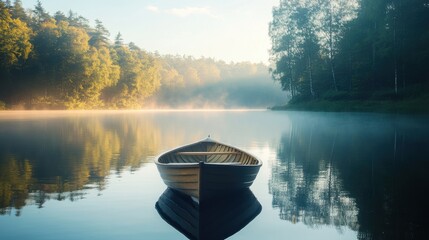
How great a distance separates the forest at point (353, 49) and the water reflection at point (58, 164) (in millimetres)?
32242

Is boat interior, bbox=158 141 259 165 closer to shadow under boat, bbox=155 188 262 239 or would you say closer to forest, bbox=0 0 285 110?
shadow under boat, bbox=155 188 262 239

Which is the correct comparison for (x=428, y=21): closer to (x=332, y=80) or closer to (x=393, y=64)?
(x=393, y=64)

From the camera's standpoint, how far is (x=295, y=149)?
22.2 meters

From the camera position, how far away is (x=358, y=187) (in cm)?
1227

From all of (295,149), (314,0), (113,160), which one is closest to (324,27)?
(314,0)

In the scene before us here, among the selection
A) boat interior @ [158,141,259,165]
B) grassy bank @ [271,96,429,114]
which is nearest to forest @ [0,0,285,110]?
grassy bank @ [271,96,429,114]

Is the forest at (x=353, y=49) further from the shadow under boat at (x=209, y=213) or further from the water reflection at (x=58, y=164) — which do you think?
the shadow under boat at (x=209, y=213)

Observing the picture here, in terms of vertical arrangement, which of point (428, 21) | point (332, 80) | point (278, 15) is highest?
point (278, 15)

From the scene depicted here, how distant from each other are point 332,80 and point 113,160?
157ft

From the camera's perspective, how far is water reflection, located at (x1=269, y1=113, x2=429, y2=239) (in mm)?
8773

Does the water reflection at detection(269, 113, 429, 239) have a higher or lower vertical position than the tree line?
lower

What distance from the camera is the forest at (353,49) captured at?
45.3 m

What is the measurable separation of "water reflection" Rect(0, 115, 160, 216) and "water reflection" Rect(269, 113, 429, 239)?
5.99m

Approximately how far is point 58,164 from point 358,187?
11.5m
